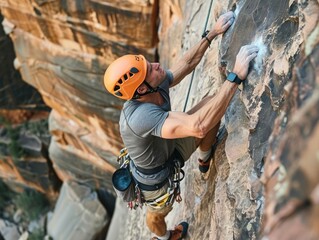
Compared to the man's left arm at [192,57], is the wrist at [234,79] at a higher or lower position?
higher

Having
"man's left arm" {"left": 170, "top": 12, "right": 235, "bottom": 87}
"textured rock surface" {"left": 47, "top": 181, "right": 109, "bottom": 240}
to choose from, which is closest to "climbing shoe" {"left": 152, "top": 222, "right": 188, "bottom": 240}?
"man's left arm" {"left": 170, "top": 12, "right": 235, "bottom": 87}

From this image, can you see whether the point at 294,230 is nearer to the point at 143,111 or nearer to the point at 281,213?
the point at 281,213

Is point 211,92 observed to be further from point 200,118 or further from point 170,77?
point 200,118

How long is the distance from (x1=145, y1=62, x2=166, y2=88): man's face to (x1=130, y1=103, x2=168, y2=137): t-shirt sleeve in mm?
171

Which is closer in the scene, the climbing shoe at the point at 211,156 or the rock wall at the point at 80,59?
the climbing shoe at the point at 211,156

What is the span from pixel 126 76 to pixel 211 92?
1.37 m

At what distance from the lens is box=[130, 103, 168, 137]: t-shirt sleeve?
8.95 feet

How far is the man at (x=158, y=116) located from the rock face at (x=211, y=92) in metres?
0.18

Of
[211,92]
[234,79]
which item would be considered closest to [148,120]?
[234,79]

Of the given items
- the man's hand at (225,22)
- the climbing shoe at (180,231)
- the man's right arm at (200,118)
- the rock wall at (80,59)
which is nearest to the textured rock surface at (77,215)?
the rock wall at (80,59)

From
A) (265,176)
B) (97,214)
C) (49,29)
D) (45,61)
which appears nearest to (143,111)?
(265,176)

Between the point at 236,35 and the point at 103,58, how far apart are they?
4.87 metres

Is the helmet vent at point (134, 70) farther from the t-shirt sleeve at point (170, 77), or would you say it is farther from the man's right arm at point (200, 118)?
the t-shirt sleeve at point (170, 77)

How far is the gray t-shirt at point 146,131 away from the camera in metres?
2.75
